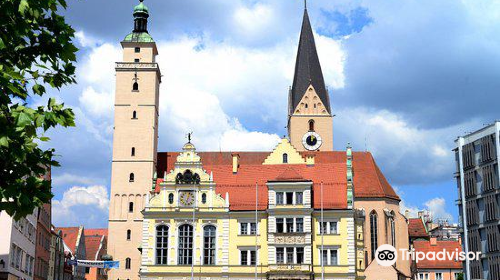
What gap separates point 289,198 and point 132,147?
24.7 meters

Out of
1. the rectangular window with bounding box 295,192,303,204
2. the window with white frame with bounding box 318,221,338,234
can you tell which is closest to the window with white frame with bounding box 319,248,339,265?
the window with white frame with bounding box 318,221,338,234

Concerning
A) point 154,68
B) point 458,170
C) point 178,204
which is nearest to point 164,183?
point 178,204

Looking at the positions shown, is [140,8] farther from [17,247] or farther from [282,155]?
[17,247]

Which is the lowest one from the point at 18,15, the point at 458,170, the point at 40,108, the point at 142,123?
the point at 40,108

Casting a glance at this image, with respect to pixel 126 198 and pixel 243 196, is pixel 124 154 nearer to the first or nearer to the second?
pixel 126 198

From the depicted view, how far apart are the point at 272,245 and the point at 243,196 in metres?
5.78

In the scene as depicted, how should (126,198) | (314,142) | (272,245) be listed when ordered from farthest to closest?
(314,142)
(126,198)
(272,245)

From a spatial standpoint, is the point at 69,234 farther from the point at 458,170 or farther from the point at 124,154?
the point at 458,170

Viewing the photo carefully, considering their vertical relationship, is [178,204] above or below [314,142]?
below

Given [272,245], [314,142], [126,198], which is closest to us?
[272,245]

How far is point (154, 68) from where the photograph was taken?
83250mm

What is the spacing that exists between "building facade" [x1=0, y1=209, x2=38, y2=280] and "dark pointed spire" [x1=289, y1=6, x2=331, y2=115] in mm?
48765

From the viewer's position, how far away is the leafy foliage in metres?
11.3

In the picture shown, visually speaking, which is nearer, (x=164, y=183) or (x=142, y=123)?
(x=164, y=183)
